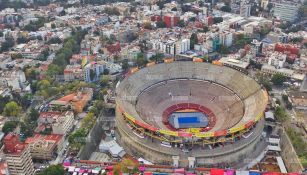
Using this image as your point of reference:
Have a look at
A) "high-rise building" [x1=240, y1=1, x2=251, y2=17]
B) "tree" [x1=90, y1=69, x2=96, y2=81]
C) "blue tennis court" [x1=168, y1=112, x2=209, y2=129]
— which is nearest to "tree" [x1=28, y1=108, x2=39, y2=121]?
"tree" [x1=90, y1=69, x2=96, y2=81]

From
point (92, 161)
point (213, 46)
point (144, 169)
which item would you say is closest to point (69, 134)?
point (92, 161)

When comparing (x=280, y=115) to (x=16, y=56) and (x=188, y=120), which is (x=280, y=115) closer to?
(x=188, y=120)

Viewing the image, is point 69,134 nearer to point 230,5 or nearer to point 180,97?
point 180,97

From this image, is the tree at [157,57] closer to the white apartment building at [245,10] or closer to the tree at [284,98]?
the tree at [284,98]

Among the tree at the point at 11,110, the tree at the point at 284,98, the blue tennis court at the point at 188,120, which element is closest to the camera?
the blue tennis court at the point at 188,120

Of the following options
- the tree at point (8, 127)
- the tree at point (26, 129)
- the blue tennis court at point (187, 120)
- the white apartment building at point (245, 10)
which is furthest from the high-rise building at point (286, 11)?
the tree at point (8, 127)

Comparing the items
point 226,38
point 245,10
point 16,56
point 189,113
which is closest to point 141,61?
point 189,113
